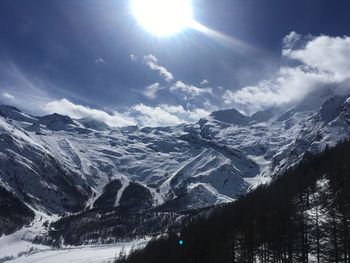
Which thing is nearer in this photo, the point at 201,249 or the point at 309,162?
the point at 201,249

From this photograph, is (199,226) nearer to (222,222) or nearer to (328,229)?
(222,222)

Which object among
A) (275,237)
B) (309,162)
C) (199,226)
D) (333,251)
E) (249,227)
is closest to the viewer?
(333,251)

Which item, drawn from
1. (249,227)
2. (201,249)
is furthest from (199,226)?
(249,227)

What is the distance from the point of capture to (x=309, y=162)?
168 meters

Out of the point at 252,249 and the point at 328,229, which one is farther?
the point at 252,249

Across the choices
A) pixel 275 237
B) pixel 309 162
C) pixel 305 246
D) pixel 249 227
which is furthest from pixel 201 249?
pixel 309 162

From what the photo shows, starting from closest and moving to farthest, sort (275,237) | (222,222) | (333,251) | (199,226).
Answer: (333,251), (275,237), (222,222), (199,226)

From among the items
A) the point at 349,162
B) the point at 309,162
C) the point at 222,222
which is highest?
the point at 309,162

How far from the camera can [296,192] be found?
99062 mm

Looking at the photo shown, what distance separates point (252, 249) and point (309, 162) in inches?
4219

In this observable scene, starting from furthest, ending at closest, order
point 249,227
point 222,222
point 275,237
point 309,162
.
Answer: point 309,162, point 222,222, point 249,227, point 275,237

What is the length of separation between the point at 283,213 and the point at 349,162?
49001mm

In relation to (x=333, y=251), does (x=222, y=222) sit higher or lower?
higher

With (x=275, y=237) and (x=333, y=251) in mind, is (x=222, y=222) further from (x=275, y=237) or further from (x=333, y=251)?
(x=333, y=251)
